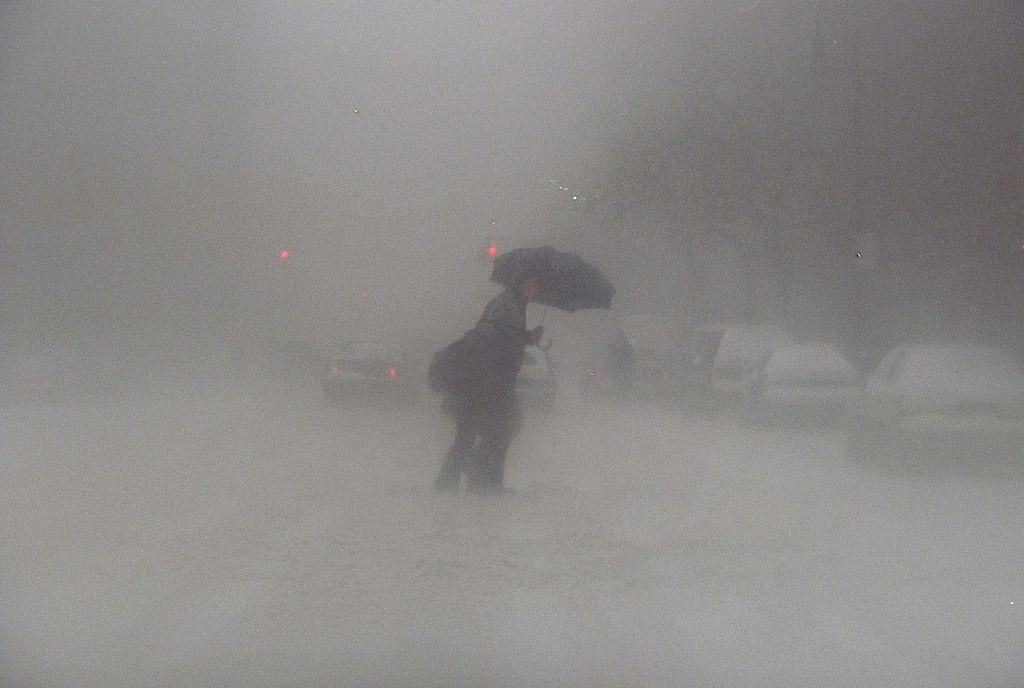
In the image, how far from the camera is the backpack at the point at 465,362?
191 inches

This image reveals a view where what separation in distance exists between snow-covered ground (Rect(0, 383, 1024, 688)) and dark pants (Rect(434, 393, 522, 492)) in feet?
0.23

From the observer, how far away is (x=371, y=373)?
16.0 feet

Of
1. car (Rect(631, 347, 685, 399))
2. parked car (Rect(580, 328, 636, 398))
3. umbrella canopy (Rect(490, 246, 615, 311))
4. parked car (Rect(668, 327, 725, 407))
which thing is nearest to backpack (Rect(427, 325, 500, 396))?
umbrella canopy (Rect(490, 246, 615, 311))

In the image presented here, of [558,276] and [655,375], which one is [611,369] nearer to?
[655,375]

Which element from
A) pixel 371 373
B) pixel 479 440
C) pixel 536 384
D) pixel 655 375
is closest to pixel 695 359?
pixel 655 375

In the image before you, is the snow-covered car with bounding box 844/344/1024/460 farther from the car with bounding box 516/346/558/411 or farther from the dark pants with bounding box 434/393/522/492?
the dark pants with bounding box 434/393/522/492

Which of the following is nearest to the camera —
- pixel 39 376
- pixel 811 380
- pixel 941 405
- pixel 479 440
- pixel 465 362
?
pixel 465 362

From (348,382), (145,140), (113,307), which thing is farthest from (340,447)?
(145,140)

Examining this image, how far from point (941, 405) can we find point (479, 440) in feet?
6.72

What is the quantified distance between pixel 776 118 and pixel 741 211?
18.2 inches

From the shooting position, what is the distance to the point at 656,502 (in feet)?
17.6

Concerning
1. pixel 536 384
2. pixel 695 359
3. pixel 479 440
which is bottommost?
pixel 479 440

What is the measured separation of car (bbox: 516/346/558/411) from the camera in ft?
16.4

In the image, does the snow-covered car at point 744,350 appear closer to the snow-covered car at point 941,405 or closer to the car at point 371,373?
the snow-covered car at point 941,405
